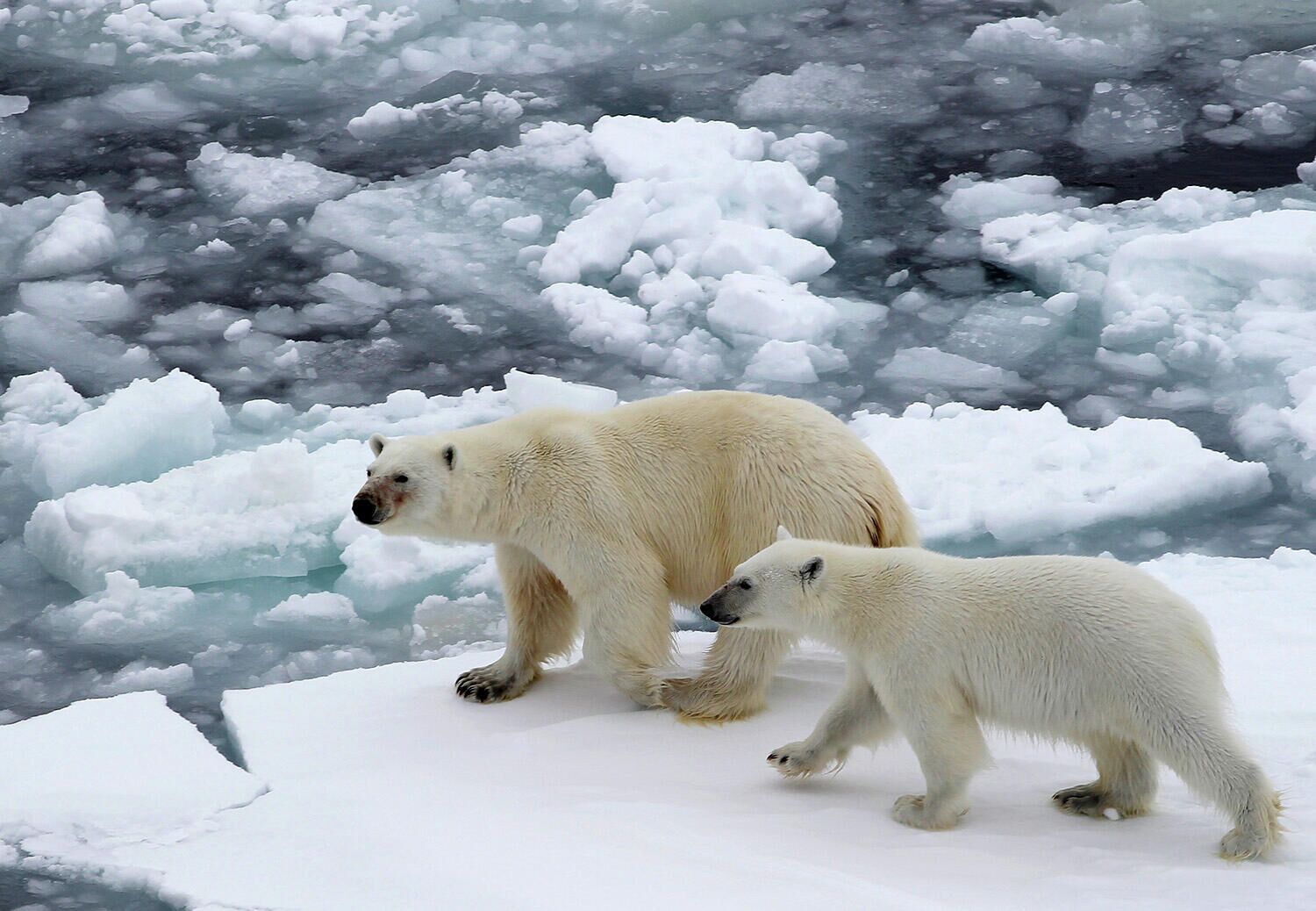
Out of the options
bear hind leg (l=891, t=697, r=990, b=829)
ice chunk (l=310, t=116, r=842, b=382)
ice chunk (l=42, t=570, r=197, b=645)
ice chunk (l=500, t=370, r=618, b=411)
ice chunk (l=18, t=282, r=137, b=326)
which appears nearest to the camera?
bear hind leg (l=891, t=697, r=990, b=829)

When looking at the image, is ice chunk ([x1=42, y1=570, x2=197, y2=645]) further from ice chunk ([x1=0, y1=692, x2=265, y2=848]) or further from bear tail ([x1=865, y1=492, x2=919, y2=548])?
bear tail ([x1=865, y1=492, x2=919, y2=548])

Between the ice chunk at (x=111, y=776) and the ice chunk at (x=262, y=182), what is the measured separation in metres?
4.97

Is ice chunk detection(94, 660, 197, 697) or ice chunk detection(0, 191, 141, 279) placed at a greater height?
ice chunk detection(0, 191, 141, 279)

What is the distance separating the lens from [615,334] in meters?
7.78

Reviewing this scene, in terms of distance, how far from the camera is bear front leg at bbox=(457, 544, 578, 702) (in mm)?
4852

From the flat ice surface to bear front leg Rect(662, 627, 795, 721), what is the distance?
0.21ft

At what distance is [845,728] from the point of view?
3992 millimetres

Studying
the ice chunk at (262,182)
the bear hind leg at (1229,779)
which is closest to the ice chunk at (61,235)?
the ice chunk at (262,182)

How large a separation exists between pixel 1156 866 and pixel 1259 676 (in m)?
1.31

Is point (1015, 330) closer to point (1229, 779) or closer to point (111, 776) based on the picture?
point (1229, 779)

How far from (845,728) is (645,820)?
0.58 metres

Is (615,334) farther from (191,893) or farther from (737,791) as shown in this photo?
(191,893)

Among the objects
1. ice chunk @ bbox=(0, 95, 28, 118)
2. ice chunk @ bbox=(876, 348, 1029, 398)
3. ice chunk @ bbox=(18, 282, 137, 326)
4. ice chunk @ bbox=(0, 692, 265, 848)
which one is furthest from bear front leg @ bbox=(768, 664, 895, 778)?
ice chunk @ bbox=(0, 95, 28, 118)

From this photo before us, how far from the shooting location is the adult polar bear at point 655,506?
4539mm
